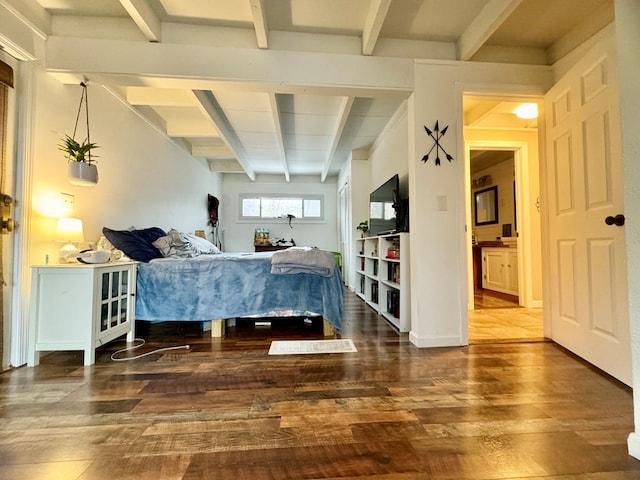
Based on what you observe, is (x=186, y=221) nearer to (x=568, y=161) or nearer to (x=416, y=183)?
(x=416, y=183)

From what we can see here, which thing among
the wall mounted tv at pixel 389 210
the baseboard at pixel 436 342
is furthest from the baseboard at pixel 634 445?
the wall mounted tv at pixel 389 210

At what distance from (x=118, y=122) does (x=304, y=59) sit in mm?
2057

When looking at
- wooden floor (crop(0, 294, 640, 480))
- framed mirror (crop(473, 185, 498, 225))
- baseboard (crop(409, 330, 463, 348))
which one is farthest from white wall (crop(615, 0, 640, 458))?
framed mirror (crop(473, 185, 498, 225))

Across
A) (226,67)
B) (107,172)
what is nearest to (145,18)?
(226,67)

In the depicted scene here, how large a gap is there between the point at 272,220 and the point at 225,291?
4.39 m

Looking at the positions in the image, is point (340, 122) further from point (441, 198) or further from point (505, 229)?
point (505, 229)

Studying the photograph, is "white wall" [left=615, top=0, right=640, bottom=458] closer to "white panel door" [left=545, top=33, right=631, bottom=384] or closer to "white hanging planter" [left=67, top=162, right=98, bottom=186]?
"white panel door" [left=545, top=33, right=631, bottom=384]

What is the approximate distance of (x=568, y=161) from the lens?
2.14 m

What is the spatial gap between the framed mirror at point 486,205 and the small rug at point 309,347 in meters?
4.23

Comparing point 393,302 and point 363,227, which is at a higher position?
point 363,227

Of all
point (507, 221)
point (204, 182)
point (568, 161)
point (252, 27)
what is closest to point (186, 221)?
point (204, 182)

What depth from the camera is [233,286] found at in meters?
2.60

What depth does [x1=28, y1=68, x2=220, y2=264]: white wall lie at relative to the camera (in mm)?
2072

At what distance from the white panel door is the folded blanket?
182 cm
